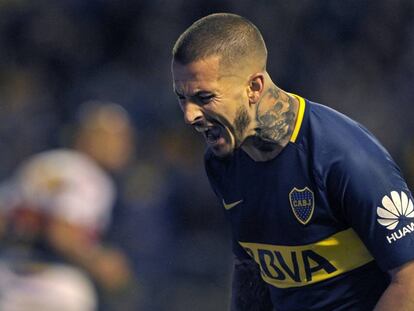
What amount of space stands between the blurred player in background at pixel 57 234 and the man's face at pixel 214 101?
8.30 feet

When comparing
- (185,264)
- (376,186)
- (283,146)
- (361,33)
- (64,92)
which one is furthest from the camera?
(64,92)

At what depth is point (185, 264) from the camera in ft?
29.6

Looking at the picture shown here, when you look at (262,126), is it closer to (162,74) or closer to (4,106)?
(162,74)

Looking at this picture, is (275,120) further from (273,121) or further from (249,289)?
(249,289)

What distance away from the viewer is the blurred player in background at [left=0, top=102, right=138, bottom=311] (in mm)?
6172

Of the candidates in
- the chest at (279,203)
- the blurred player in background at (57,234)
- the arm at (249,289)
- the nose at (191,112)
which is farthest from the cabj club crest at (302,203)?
the blurred player in background at (57,234)

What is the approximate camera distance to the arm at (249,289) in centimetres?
432

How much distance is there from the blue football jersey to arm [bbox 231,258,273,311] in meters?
0.11

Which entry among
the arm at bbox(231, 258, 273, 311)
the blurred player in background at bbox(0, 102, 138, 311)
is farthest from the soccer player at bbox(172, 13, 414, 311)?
the blurred player in background at bbox(0, 102, 138, 311)

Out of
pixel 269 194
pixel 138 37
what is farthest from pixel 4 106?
pixel 269 194

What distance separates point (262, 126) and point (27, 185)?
2.73m

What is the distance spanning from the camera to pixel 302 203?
3748 millimetres

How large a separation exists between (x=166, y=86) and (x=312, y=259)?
6.97m

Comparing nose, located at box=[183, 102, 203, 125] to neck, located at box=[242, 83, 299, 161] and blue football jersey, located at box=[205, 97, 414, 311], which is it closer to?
neck, located at box=[242, 83, 299, 161]
